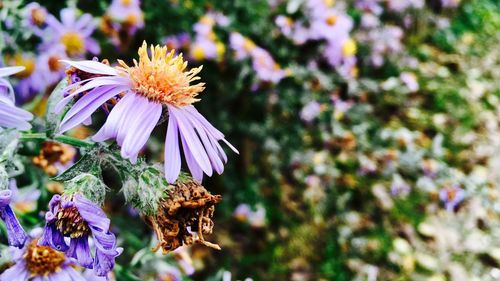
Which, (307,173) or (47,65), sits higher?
(307,173)

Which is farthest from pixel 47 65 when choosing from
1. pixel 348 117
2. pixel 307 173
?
pixel 348 117

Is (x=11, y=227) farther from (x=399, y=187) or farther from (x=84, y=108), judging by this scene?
(x=399, y=187)

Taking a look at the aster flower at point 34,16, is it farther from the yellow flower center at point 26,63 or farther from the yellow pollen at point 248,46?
the yellow pollen at point 248,46

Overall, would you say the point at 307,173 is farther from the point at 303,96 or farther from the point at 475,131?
the point at 475,131

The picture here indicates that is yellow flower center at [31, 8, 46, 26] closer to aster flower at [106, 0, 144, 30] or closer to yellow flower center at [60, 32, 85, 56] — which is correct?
yellow flower center at [60, 32, 85, 56]

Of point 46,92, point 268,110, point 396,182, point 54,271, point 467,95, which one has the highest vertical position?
point 467,95

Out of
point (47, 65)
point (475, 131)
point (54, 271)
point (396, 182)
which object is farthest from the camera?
point (475, 131)

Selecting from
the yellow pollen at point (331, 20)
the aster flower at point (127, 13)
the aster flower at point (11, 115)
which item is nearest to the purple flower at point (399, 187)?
the yellow pollen at point (331, 20)

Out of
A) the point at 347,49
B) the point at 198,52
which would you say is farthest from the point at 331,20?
the point at 198,52
